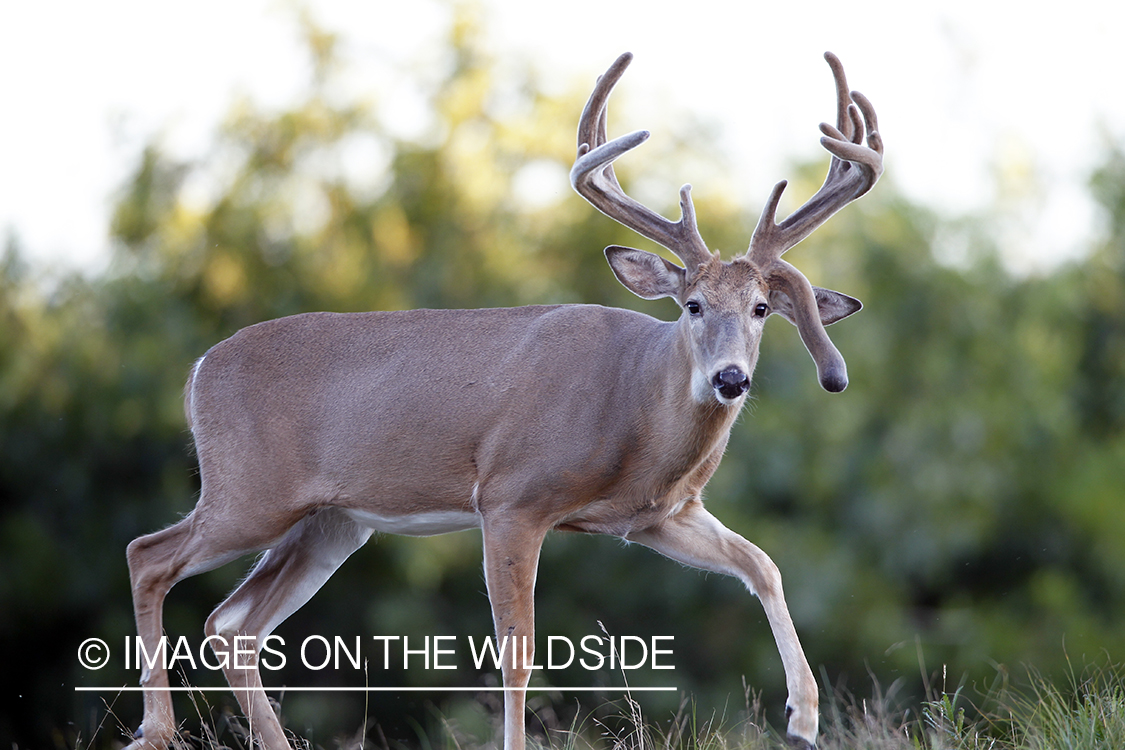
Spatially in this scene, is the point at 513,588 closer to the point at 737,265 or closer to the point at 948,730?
the point at 737,265

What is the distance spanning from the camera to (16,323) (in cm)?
1538

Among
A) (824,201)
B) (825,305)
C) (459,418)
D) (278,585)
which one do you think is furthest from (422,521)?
(824,201)

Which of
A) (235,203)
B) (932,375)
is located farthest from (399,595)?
(932,375)

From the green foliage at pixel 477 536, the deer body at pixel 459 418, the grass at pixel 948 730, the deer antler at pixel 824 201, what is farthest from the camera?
the green foliage at pixel 477 536

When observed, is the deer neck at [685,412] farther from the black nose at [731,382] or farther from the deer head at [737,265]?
the black nose at [731,382]

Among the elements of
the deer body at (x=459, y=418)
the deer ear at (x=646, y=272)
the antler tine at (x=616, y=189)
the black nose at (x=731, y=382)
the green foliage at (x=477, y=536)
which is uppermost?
the antler tine at (x=616, y=189)

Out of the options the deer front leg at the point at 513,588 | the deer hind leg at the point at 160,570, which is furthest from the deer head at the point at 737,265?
the deer hind leg at the point at 160,570

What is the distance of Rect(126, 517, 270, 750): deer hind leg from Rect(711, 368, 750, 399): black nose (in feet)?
7.08

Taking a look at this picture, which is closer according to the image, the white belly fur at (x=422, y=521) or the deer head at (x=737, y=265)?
the deer head at (x=737, y=265)

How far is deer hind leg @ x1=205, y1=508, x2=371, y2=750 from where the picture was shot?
5371 millimetres

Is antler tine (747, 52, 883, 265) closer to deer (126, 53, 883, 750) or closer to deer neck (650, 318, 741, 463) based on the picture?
deer (126, 53, 883, 750)

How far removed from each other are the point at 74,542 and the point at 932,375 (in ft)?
42.3

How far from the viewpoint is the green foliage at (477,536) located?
47.9 feet

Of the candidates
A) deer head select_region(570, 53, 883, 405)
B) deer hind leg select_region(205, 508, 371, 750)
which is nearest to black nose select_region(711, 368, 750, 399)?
deer head select_region(570, 53, 883, 405)
